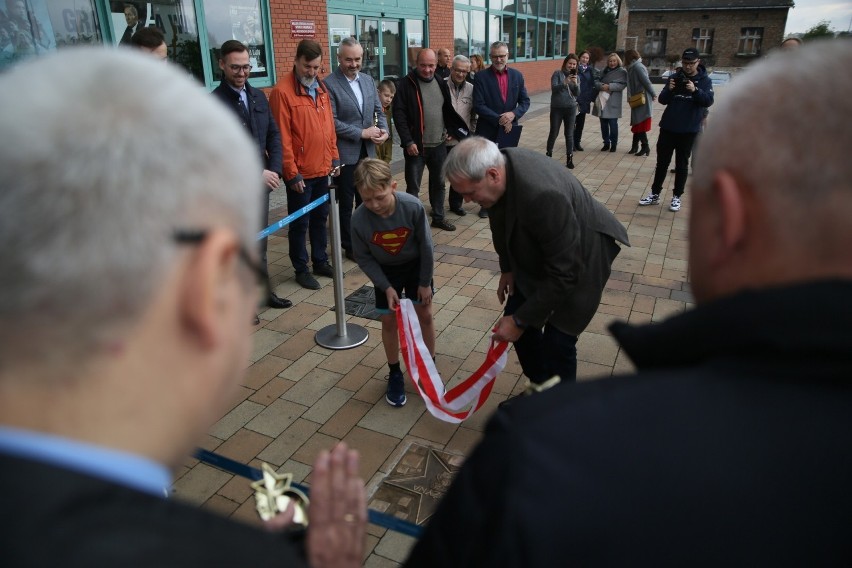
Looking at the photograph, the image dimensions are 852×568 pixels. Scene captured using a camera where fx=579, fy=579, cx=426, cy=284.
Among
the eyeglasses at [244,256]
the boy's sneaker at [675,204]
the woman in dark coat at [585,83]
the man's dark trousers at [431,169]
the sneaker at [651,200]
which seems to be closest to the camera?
the eyeglasses at [244,256]

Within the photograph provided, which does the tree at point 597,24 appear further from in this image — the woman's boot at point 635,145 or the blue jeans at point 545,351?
the blue jeans at point 545,351

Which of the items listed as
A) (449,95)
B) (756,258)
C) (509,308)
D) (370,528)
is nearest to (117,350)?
(756,258)

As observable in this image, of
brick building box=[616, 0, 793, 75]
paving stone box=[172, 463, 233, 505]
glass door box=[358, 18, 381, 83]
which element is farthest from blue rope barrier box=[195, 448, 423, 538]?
brick building box=[616, 0, 793, 75]

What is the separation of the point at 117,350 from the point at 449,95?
6.63m

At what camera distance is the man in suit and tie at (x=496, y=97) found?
24.1 feet

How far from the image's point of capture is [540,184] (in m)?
2.79

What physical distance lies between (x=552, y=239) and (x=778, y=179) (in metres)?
1.99

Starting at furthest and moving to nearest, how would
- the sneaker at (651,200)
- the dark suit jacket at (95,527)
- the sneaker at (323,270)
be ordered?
the sneaker at (651,200), the sneaker at (323,270), the dark suit jacket at (95,527)

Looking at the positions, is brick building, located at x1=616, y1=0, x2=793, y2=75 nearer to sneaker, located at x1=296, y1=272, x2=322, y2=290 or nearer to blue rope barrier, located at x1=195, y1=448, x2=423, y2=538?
sneaker, located at x1=296, y1=272, x2=322, y2=290

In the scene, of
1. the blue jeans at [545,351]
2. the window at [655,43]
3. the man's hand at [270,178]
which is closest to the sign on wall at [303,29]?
the man's hand at [270,178]

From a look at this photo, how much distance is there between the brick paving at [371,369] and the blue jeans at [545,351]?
37 centimetres

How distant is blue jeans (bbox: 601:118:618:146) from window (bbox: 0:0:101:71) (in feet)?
28.6

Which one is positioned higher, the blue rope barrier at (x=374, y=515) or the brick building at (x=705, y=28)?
the brick building at (x=705, y=28)

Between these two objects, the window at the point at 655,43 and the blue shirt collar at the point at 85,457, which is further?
the window at the point at 655,43
